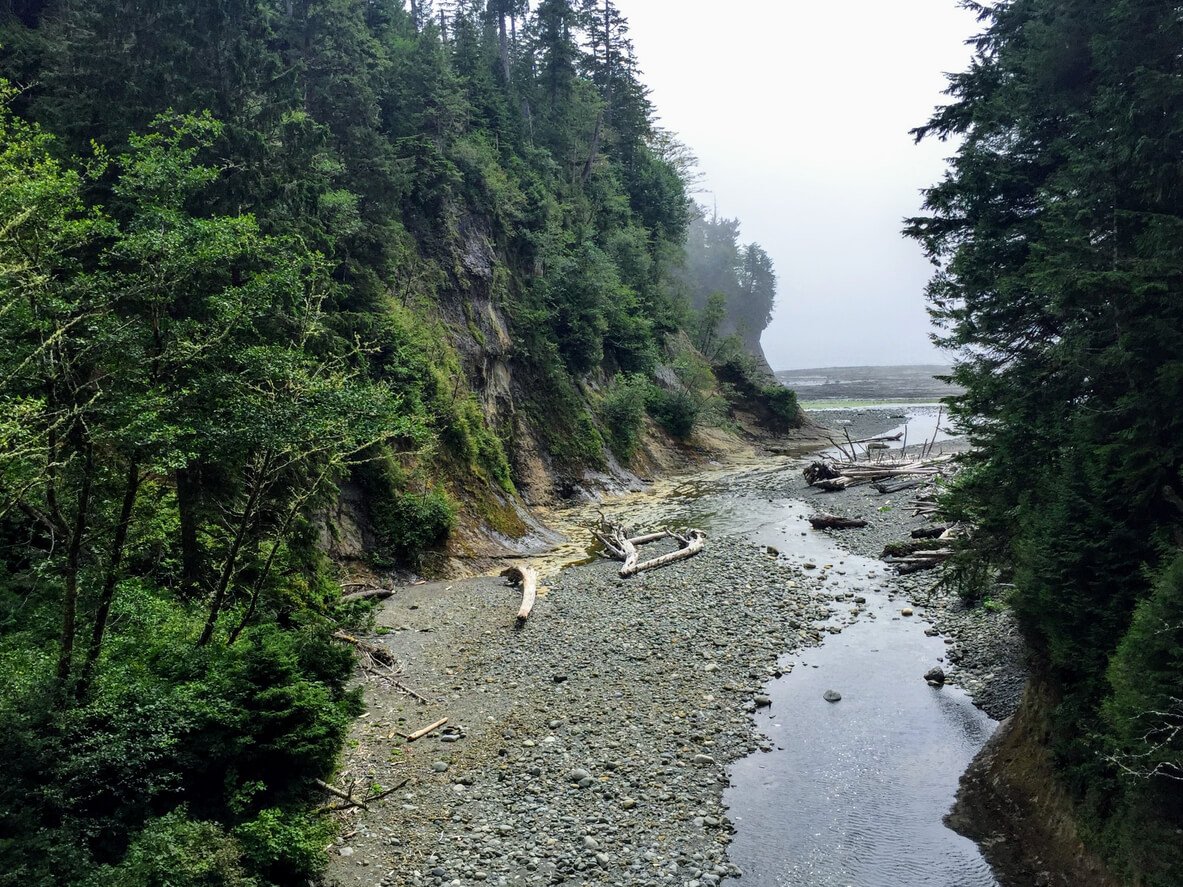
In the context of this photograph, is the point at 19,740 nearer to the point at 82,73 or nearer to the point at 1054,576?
the point at 1054,576

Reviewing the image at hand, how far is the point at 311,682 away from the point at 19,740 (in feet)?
10.4

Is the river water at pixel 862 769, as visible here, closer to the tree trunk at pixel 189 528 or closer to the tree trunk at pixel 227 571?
the tree trunk at pixel 227 571

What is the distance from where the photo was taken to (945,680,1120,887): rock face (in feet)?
27.3

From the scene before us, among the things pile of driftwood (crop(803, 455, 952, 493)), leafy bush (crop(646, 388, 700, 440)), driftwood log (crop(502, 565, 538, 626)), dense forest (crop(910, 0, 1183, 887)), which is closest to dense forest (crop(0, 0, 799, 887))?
driftwood log (crop(502, 565, 538, 626))

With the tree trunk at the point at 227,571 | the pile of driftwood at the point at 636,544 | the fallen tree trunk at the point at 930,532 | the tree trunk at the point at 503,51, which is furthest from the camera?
the tree trunk at the point at 503,51

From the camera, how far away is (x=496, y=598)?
19.2 meters

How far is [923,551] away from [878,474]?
15.0 metres

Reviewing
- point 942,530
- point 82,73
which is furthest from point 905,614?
point 82,73

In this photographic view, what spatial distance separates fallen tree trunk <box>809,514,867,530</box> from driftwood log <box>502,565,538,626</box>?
504 inches

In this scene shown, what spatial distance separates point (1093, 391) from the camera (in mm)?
9672

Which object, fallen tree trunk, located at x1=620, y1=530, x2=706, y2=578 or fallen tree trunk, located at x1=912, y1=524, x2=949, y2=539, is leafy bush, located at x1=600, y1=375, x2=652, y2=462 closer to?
fallen tree trunk, located at x1=620, y1=530, x2=706, y2=578

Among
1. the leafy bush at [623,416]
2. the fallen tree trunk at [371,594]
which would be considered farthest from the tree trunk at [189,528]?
the leafy bush at [623,416]

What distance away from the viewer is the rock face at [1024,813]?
8.31 m

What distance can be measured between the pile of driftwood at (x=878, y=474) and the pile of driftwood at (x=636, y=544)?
1293cm
